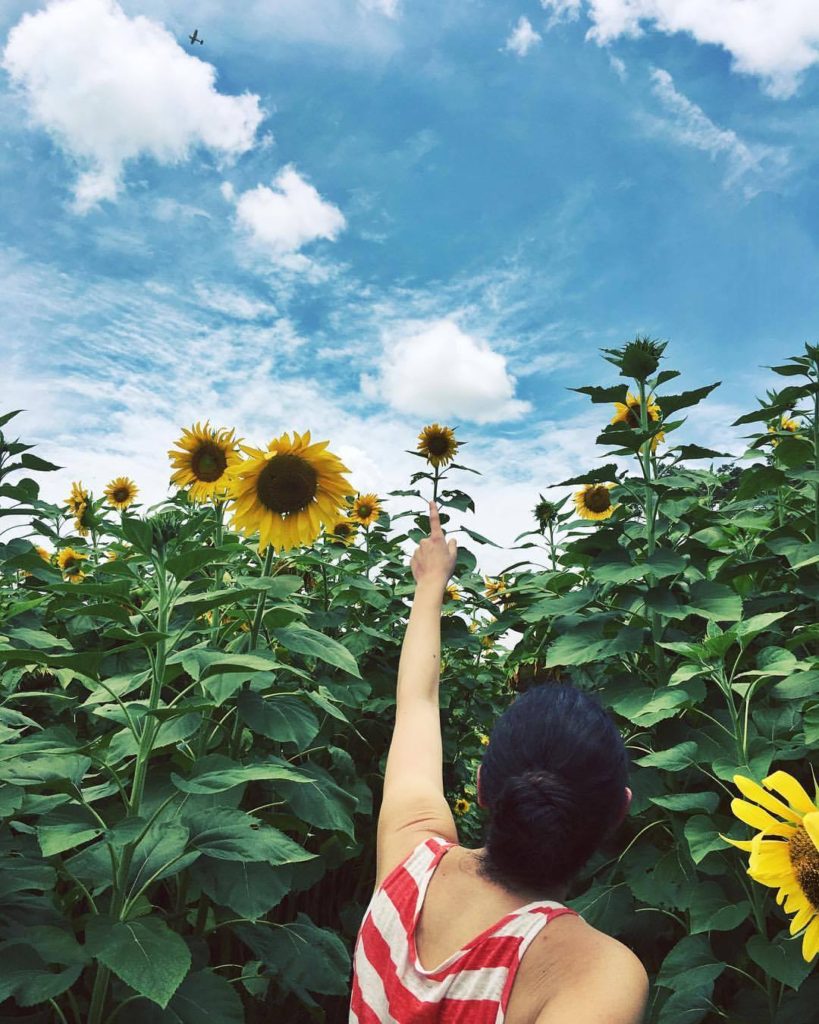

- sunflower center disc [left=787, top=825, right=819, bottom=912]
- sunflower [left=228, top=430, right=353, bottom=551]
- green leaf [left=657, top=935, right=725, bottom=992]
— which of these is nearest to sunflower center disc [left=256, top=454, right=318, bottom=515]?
sunflower [left=228, top=430, right=353, bottom=551]

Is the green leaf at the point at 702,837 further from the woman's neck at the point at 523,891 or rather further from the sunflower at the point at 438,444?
the sunflower at the point at 438,444

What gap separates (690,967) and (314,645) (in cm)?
133

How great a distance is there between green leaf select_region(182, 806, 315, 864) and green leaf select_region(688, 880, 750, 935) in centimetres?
113

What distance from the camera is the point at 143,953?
162 centimetres

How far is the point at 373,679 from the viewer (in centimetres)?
359

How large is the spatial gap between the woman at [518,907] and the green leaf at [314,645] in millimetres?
806

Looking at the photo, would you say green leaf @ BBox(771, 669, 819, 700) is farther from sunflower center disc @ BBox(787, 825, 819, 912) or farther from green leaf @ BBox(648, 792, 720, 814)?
sunflower center disc @ BBox(787, 825, 819, 912)

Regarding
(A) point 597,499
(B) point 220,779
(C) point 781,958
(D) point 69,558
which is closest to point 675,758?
(C) point 781,958

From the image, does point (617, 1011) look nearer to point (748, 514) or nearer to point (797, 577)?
point (797, 577)

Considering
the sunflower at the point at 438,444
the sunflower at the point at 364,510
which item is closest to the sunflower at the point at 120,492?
the sunflower at the point at 364,510

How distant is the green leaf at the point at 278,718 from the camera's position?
2.14 m

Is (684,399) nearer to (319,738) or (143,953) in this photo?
(319,738)

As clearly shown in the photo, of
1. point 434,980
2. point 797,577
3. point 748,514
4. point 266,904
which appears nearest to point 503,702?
point 748,514

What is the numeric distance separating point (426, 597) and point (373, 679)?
1752 millimetres
